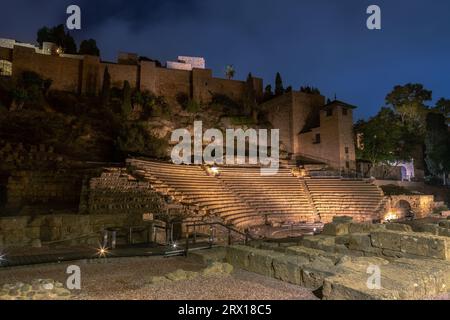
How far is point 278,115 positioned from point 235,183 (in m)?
21.6

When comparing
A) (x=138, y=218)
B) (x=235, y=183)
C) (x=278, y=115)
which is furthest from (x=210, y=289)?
(x=278, y=115)

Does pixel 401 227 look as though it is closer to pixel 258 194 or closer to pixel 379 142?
pixel 258 194

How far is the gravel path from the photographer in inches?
165

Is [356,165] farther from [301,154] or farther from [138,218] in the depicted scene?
[138,218]

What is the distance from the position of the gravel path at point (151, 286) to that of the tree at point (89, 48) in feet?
132

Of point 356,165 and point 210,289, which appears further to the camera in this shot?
point 356,165

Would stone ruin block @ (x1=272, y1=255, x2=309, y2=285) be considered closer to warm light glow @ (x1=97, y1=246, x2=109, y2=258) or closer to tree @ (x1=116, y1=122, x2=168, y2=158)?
warm light glow @ (x1=97, y1=246, x2=109, y2=258)

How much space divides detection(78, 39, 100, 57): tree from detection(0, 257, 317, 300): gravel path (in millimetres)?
40290

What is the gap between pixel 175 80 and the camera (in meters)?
40.4

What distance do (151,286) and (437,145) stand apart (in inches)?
1490

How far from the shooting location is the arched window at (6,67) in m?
31.3

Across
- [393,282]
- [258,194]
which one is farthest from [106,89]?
[393,282]

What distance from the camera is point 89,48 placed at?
3962 cm

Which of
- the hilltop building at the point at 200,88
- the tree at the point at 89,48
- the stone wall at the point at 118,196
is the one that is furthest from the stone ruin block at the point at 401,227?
the tree at the point at 89,48
